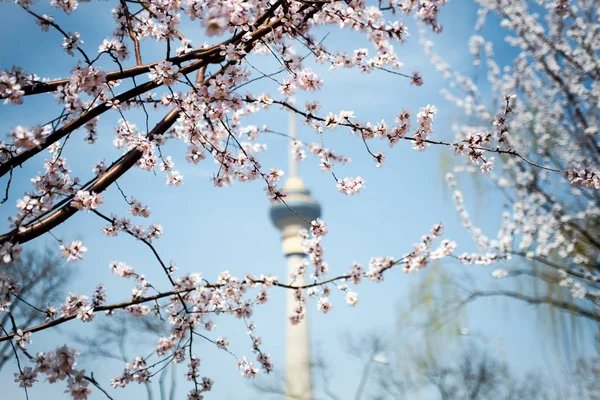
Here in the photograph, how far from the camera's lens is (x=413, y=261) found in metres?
3.27

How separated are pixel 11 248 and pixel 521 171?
560cm

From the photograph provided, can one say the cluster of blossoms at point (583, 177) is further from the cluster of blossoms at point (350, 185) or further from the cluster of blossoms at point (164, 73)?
the cluster of blossoms at point (164, 73)

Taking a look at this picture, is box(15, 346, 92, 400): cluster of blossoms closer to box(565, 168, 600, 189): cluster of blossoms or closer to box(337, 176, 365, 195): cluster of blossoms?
box(337, 176, 365, 195): cluster of blossoms

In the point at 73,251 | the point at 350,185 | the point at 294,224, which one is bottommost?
the point at 73,251

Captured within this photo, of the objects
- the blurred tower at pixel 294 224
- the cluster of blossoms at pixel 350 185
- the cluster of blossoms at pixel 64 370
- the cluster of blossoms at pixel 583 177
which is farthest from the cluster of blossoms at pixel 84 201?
the blurred tower at pixel 294 224

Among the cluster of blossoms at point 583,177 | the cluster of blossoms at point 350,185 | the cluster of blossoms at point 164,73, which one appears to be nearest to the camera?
the cluster of blossoms at point 164,73

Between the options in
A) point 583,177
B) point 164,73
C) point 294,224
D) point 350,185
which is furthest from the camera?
point 294,224

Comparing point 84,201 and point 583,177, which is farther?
point 583,177

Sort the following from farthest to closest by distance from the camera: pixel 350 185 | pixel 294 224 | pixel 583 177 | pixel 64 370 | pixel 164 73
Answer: pixel 294 224 → pixel 350 185 → pixel 583 177 → pixel 164 73 → pixel 64 370

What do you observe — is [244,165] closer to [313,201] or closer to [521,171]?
[521,171]

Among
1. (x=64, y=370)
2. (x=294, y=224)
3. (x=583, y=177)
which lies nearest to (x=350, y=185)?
(x=583, y=177)

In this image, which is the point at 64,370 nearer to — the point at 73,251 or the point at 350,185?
the point at 73,251

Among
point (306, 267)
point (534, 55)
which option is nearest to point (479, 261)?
point (306, 267)

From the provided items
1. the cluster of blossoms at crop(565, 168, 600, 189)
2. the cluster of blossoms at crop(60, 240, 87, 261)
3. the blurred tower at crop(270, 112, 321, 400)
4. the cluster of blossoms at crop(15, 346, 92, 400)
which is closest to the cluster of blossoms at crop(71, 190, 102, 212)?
the cluster of blossoms at crop(60, 240, 87, 261)
